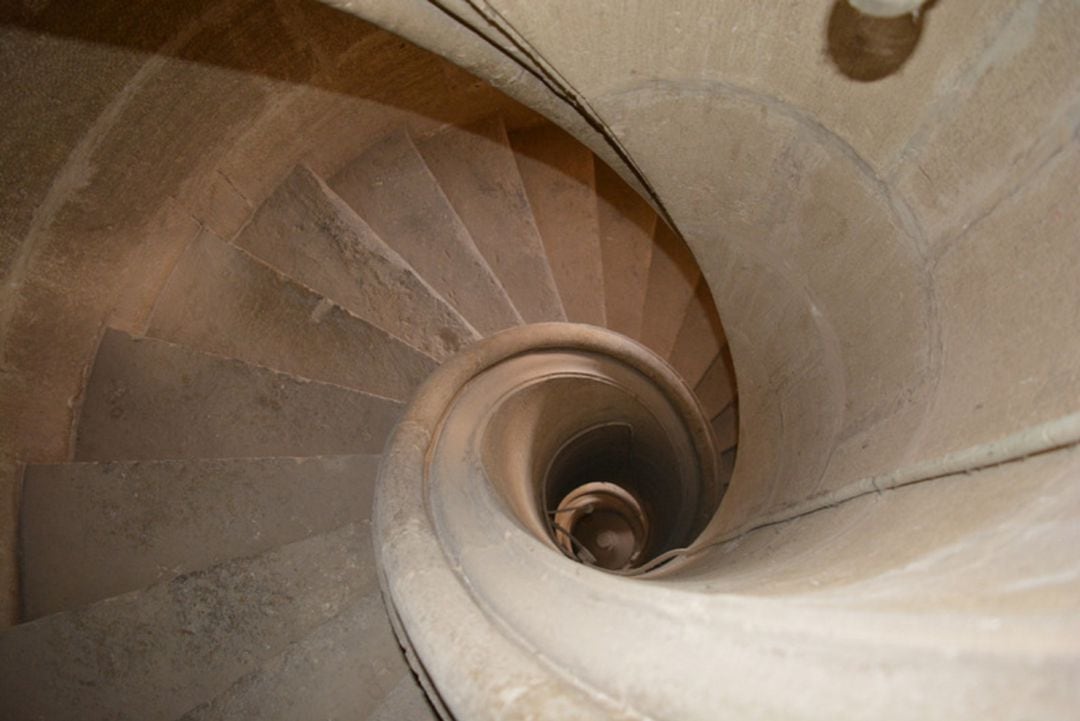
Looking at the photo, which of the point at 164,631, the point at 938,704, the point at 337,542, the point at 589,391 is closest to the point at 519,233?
the point at 589,391

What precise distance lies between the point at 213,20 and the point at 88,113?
0.60 meters

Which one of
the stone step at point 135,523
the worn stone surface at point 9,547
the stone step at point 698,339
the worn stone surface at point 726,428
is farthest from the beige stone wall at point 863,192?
the worn stone surface at point 9,547

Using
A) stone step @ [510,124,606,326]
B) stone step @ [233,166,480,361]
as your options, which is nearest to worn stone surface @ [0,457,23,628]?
stone step @ [233,166,480,361]

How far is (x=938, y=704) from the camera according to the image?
2.88 ft

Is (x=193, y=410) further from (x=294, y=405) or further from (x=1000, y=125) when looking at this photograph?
(x=1000, y=125)

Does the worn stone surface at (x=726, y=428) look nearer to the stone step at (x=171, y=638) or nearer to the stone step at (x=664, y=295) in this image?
the stone step at (x=664, y=295)

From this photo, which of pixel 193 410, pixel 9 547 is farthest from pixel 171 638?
pixel 193 410

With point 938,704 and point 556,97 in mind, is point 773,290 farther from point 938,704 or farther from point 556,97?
point 938,704

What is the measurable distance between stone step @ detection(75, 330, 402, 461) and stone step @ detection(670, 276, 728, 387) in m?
2.30

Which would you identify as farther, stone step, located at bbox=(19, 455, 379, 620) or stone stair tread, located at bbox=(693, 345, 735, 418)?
stone stair tread, located at bbox=(693, 345, 735, 418)

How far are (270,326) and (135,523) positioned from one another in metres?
1.06

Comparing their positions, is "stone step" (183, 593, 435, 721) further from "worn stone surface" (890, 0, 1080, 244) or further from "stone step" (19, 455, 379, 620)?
"worn stone surface" (890, 0, 1080, 244)

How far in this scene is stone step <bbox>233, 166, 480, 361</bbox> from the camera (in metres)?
3.35

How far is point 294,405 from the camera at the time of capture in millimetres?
2961
